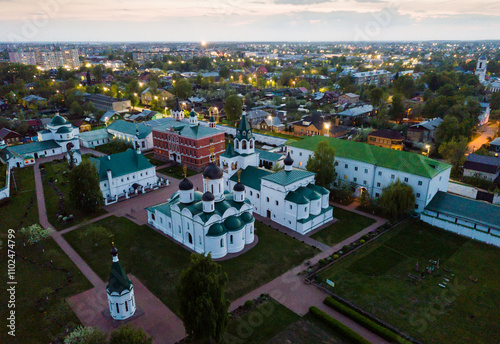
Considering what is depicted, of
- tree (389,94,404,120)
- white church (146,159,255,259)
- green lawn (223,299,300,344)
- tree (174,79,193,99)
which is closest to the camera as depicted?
green lawn (223,299,300,344)

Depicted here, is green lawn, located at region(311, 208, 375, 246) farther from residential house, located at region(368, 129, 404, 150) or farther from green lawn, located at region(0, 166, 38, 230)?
green lawn, located at region(0, 166, 38, 230)

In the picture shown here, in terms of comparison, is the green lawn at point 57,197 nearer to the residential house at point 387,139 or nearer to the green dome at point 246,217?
the green dome at point 246,217

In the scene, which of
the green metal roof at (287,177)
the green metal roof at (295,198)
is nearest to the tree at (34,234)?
the green metal roof at (287,177)

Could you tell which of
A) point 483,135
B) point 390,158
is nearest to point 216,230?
point 390,158

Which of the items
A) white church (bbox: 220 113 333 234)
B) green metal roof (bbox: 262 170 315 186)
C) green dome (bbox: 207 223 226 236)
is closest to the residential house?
white church (bbox: 220 113 333 234)

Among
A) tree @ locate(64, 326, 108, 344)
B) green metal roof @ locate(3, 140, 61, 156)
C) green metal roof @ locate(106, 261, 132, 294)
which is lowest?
tree @ locate(64, 326, 108, 344)

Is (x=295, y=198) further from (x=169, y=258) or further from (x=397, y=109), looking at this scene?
(x=397, y=109)

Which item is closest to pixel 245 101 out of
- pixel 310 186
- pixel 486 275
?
pixel 310 186
